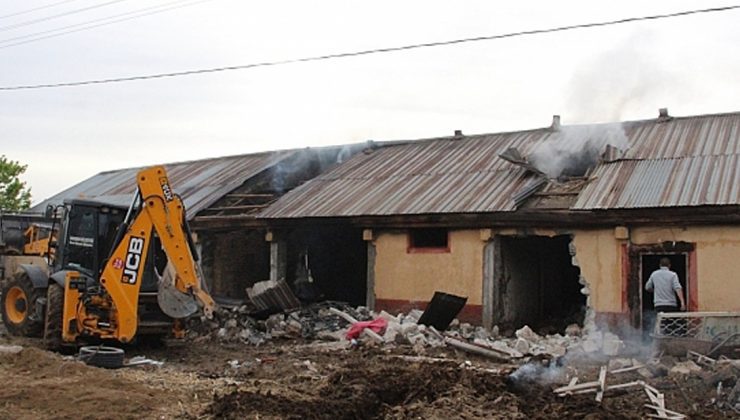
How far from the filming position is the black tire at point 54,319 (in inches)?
500

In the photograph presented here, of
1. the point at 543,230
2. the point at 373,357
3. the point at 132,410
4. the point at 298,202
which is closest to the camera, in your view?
the point at 132,410

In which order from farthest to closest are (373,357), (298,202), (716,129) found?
→ (298,202) < (716,129) < (373,357)

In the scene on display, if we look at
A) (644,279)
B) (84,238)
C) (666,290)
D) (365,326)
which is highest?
(84,238)

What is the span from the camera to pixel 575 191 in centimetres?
1653

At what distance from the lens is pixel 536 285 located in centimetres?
1877

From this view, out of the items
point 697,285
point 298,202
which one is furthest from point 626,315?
point 298,202

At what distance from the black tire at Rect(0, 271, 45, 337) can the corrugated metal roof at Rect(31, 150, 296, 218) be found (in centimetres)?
643

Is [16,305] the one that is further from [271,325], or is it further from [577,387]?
[577,387]

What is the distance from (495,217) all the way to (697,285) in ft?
13.2

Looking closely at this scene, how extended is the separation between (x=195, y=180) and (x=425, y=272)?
11.0 metres

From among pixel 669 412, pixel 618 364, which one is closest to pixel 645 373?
pixel 618 364

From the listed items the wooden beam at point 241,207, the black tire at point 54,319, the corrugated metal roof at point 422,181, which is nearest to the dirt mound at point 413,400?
the black tire at point 54,319

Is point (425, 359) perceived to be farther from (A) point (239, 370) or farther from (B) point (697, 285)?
(B) point (697, 285)

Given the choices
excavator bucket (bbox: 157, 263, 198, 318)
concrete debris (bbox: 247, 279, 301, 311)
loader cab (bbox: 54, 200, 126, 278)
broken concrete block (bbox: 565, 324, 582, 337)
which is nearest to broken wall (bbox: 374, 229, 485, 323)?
broken concrete block (bbox: 565, 324, 582, 337)
